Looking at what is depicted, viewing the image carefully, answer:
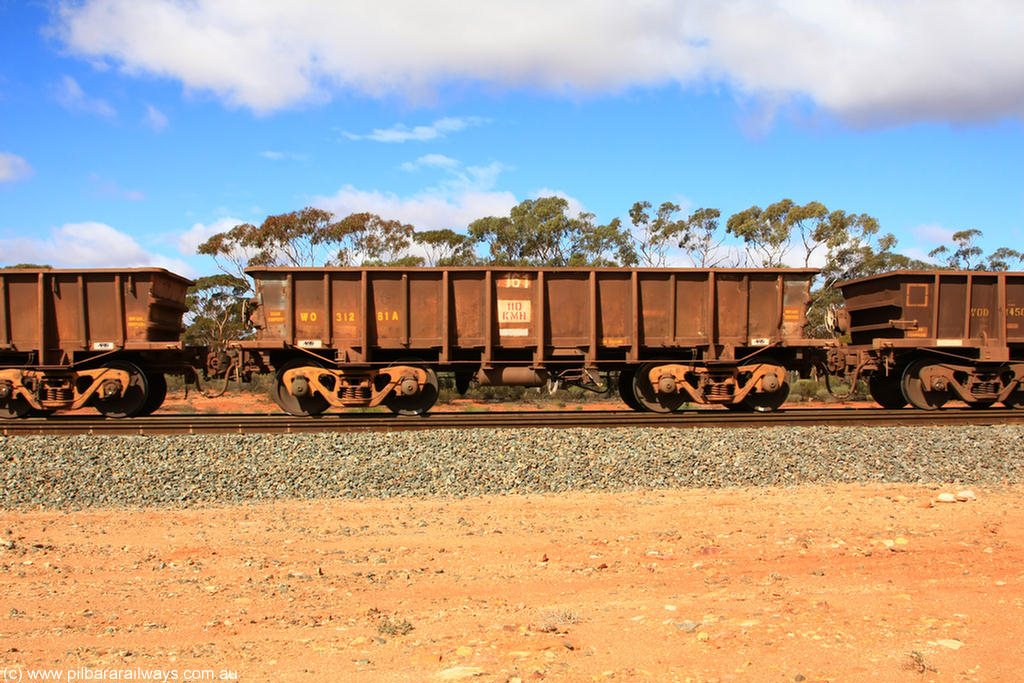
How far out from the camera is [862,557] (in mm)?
6203

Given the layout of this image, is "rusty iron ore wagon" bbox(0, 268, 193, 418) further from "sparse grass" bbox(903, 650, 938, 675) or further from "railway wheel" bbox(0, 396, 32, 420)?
"sparse grass" bbox(903, 650, 938, 675)

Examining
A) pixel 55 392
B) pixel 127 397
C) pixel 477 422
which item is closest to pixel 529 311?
pixel 477 422

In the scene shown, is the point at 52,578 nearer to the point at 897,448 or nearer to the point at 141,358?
the point at 141,358

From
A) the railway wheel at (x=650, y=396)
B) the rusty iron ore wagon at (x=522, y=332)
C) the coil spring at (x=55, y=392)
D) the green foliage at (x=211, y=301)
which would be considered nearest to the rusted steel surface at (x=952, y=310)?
the rusty iron ore wagon at (x=522, y=332)

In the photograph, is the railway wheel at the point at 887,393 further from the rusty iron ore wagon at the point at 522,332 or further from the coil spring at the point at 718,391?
the coil spring at the point at 718,391

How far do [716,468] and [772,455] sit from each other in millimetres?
996

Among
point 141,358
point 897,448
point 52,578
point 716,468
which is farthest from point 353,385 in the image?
point 897,448

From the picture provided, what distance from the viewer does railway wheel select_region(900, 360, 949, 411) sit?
48.5ft

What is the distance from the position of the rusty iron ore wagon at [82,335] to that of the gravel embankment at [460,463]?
2.97m

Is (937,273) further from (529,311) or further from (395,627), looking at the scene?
(395,627)

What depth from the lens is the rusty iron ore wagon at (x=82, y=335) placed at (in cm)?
1348

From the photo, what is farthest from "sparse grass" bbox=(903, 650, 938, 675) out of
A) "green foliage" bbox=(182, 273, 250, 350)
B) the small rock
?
"green foliage" bbox=(182, 273, 250, 350)

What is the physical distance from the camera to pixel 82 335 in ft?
44.8

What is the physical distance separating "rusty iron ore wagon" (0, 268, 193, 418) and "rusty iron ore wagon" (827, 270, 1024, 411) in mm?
13097
